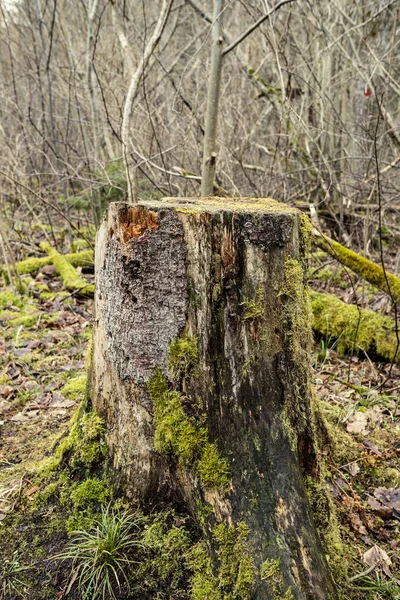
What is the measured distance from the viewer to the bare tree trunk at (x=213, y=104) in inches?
181

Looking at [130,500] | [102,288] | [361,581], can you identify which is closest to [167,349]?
[102,288]

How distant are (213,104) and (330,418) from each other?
11.9ft

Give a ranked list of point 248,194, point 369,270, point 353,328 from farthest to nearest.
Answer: point 248,194 → point 353,328 → point 369,270

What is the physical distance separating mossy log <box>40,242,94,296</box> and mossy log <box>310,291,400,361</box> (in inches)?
125

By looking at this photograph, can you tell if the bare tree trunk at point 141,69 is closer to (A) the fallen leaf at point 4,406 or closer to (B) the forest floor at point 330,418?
(B) the forest floor at point 330,418

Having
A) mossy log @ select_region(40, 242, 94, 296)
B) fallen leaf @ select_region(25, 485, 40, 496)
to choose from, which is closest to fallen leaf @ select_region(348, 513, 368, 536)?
fallen leaf @ select_region(25, 485, 40, 496)

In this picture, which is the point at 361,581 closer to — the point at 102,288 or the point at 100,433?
the point at 100,433

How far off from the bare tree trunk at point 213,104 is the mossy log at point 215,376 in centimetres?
Answer: 326

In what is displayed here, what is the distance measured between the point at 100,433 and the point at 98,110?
297 inches

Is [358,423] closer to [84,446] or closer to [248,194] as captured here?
[84,446]

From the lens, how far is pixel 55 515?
2049mm

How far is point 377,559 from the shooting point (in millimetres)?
2064

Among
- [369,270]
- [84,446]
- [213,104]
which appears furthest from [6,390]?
[213,104]

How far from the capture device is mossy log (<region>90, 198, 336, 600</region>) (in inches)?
70.5
